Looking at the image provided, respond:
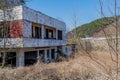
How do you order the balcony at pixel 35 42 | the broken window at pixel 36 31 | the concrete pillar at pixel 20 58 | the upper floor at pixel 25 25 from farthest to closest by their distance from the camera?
the broken window at pixel 36 31
the concrete pillar at pixel 20 58
the balcony at pixel 35 42
the upper floor at pixel 25 25

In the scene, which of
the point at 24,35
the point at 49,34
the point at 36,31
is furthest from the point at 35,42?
the point at 49,34

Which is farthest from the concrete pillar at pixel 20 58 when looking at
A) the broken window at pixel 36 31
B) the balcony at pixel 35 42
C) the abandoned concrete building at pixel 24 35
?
the broken window at pixel 36 31

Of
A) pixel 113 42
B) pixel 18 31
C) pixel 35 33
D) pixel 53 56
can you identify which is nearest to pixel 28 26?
pixel 18 31

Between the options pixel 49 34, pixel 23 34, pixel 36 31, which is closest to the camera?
pixel 23 34

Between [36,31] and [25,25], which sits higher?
[25,25]

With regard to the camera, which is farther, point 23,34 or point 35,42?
point 35,42

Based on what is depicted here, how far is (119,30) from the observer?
9.62 ft

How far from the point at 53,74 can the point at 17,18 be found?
32.0 ft

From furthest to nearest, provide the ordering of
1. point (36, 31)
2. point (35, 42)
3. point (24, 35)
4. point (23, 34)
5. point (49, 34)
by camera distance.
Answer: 1. point (49, 34)
2. point (36, 31)
3. point (35, 42)
4. point (24, 35)
5. point (23, 34)

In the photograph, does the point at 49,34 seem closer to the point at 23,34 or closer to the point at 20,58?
the point at 20,58

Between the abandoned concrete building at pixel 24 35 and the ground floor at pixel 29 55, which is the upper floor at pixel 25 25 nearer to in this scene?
the abandoned concrete building at pixel 24 35

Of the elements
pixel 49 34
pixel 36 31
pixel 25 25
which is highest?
pixel 25 25

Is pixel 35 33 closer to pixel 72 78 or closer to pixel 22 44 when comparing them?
pixel 22 44

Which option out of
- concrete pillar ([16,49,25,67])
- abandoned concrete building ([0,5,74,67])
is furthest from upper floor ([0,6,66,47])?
concrete pillar ([16,49,25,67])
